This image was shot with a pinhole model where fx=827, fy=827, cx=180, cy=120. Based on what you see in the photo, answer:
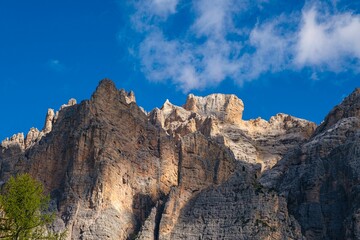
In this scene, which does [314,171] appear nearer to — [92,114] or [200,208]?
[200,208]

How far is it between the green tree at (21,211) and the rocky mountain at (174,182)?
6227cm

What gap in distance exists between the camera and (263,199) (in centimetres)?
12112

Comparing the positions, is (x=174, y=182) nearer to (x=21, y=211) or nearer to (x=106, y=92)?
(x=106, y=92)

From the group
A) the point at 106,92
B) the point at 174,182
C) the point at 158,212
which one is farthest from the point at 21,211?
the point at 106,92

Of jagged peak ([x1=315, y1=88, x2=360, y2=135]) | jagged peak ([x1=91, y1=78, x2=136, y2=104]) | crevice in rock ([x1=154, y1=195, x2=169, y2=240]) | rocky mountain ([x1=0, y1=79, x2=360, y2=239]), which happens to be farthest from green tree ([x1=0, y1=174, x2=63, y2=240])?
jagged peak ([x1=315, y1=88, x2=360, y2=135])

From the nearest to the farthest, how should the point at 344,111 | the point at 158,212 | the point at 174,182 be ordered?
the point at 158,212 → the point at 174,182 → the point at 344,111

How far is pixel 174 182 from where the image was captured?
13538cm

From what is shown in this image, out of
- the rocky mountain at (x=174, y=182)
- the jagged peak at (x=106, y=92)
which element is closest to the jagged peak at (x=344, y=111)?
the rocky mountain at (x=174, y=182)

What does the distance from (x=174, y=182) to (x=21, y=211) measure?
8258 centimetres

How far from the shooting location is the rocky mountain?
119 m

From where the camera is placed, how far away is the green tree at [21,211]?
53094mm

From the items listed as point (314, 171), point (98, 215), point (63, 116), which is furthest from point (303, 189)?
point (63, 116)

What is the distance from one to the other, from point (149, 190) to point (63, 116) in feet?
75.0

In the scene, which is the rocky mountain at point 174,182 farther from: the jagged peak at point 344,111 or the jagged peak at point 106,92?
the jagged peak at point 344,111
